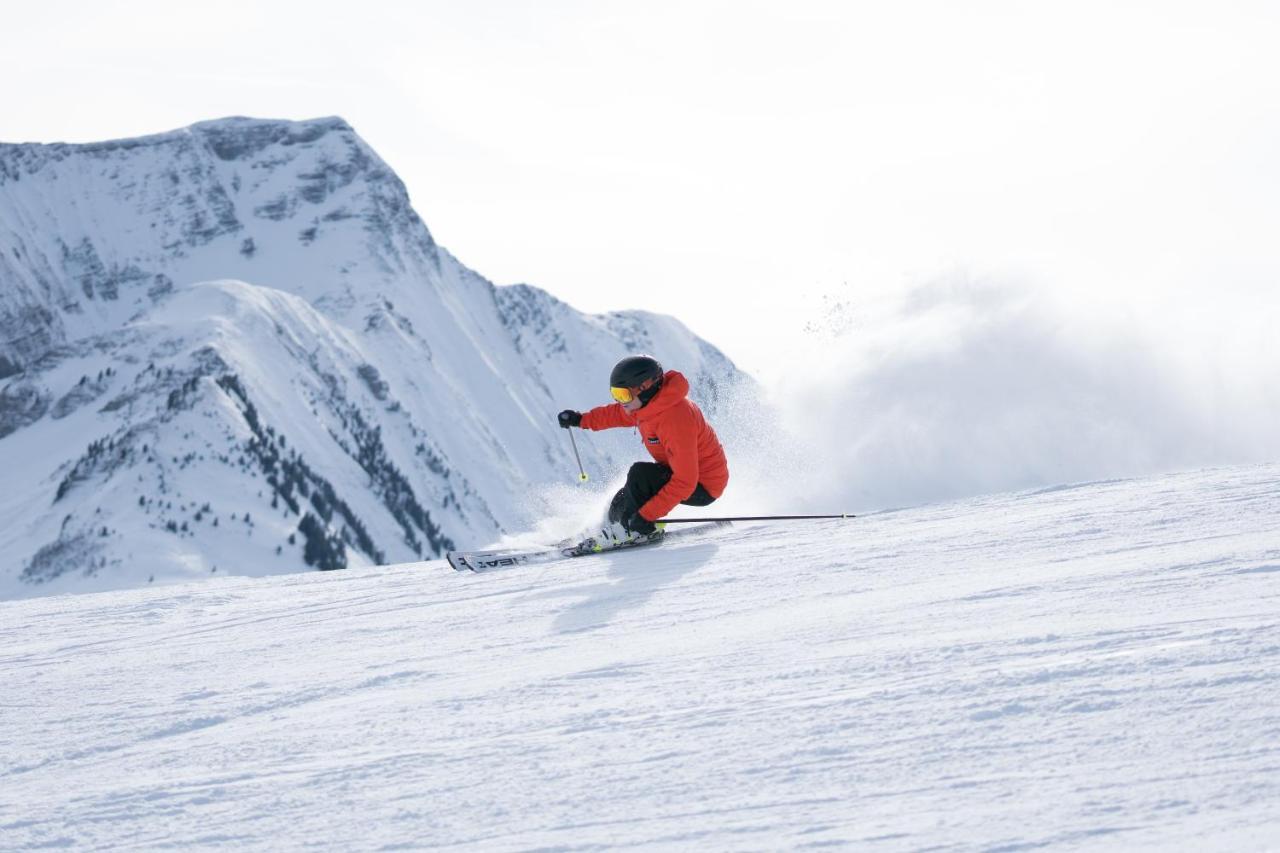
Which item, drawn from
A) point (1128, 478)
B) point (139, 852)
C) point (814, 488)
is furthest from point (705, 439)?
point (139, 852)

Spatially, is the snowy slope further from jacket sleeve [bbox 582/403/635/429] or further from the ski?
jacket sleeve [bbox 582/403/635/429]

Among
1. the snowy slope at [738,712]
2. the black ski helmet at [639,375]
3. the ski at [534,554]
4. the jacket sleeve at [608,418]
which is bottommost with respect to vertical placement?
the ski at [534,554]

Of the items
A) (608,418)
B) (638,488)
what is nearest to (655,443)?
(638,488)

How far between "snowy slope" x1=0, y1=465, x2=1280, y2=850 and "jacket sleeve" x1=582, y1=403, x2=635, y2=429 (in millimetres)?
2789

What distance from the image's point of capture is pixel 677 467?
8914 mm

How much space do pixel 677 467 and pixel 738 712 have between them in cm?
503

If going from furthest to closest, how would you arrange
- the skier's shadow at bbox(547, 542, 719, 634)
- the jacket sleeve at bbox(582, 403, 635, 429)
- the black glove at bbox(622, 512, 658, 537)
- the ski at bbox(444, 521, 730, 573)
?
the jacket sleeve at bbox(582, 403, 635, 429) < the black glove at bbox(622, 512, 658, 537) < the ski at bbox(444, 521, 730, 573) < the skier's shadow at bbox(547, 542, 719, 634)

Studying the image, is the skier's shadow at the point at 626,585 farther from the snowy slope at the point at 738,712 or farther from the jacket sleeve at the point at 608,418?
the jacket sleeve at the point at 608,418

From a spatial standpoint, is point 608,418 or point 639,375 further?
point 608,418

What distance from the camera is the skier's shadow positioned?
5891 millimetres

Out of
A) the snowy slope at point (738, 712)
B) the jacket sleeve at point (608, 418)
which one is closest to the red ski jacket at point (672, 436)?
the jacket sleeve at point (608, 418)

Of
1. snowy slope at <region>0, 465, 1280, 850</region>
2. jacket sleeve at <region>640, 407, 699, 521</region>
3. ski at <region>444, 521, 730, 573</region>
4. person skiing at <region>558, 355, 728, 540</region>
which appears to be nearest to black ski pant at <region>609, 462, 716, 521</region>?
person skiing at <region>558, 355, 728, 540</region>

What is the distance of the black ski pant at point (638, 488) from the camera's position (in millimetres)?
9031

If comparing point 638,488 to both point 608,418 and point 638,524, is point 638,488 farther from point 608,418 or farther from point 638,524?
point 608,418
